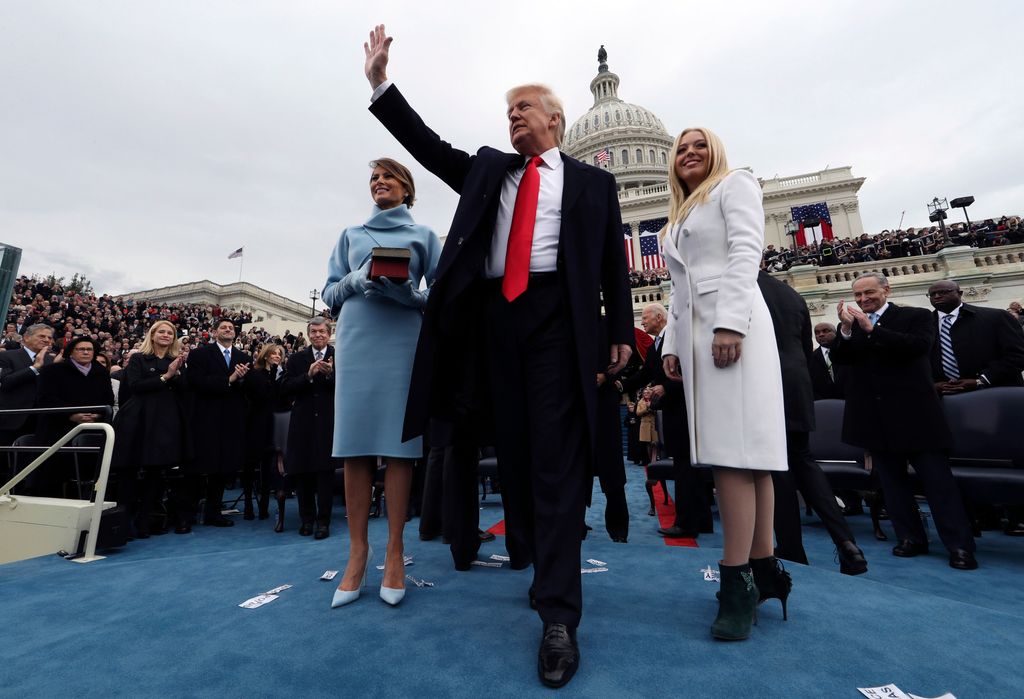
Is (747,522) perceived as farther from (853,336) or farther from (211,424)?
(211,424)

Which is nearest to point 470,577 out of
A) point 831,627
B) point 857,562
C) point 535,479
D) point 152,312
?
point 535,479

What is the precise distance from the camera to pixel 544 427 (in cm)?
171

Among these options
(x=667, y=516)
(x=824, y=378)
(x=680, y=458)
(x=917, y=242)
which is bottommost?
(x=667, y=516)

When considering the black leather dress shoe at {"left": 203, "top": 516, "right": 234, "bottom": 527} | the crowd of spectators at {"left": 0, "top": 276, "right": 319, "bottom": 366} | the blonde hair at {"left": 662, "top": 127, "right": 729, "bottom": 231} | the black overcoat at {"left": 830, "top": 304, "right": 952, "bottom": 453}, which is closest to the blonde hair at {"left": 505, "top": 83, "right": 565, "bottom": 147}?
the blonde hair at {"left": 662, "top": 127, "right": 729, "bottom": 231}

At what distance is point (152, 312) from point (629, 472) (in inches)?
1024

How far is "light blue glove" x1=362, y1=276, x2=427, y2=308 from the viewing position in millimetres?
2158

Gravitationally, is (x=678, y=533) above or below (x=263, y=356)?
below

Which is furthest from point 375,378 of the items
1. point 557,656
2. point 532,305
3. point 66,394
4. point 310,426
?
point 66,394

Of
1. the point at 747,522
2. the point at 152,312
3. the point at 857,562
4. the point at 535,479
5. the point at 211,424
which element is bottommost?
the point at 857,562

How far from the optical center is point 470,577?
2441 mm

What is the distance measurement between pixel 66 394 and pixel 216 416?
133cm

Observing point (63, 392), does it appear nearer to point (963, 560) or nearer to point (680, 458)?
point (680, 458)

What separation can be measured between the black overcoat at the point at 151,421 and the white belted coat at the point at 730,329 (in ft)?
15.7

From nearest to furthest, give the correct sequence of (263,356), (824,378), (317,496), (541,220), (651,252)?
(541,220), (317,496), (824,378), (263,356), (651,252)
